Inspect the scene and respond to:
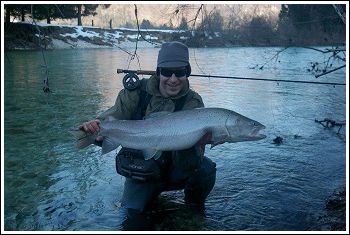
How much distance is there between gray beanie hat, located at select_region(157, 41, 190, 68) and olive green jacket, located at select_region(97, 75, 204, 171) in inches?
8.4

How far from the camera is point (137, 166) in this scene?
4.09 meters

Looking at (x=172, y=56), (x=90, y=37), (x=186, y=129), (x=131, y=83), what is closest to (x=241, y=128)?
(x=186, y=129)

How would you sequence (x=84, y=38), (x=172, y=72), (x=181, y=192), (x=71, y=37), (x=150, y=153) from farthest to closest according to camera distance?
(x=84, y=38)
(x=71, y=37)
(x=181, y=192)
(x=172, y=72)
(x=150, y=153)

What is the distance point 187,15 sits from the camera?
5117 millimetres

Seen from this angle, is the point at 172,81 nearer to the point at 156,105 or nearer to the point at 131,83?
the point at 156,105

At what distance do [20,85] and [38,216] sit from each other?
378 inches

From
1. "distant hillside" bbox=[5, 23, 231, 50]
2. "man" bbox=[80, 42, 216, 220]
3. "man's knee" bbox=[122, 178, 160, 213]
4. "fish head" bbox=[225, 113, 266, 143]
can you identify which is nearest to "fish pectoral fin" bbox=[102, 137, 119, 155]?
"man" bbox=[80, 42, 216, 220]

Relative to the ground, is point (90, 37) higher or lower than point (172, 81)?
lower

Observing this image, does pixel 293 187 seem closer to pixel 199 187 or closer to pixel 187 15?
pixel 199 187

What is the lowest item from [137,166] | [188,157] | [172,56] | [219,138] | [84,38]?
[137,166]

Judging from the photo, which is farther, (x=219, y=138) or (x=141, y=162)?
(x=141, y=162)

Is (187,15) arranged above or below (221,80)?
above

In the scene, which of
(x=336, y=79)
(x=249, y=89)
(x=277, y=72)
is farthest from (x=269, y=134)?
(x=277, y=72)

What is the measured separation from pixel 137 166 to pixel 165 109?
2.05 feet
